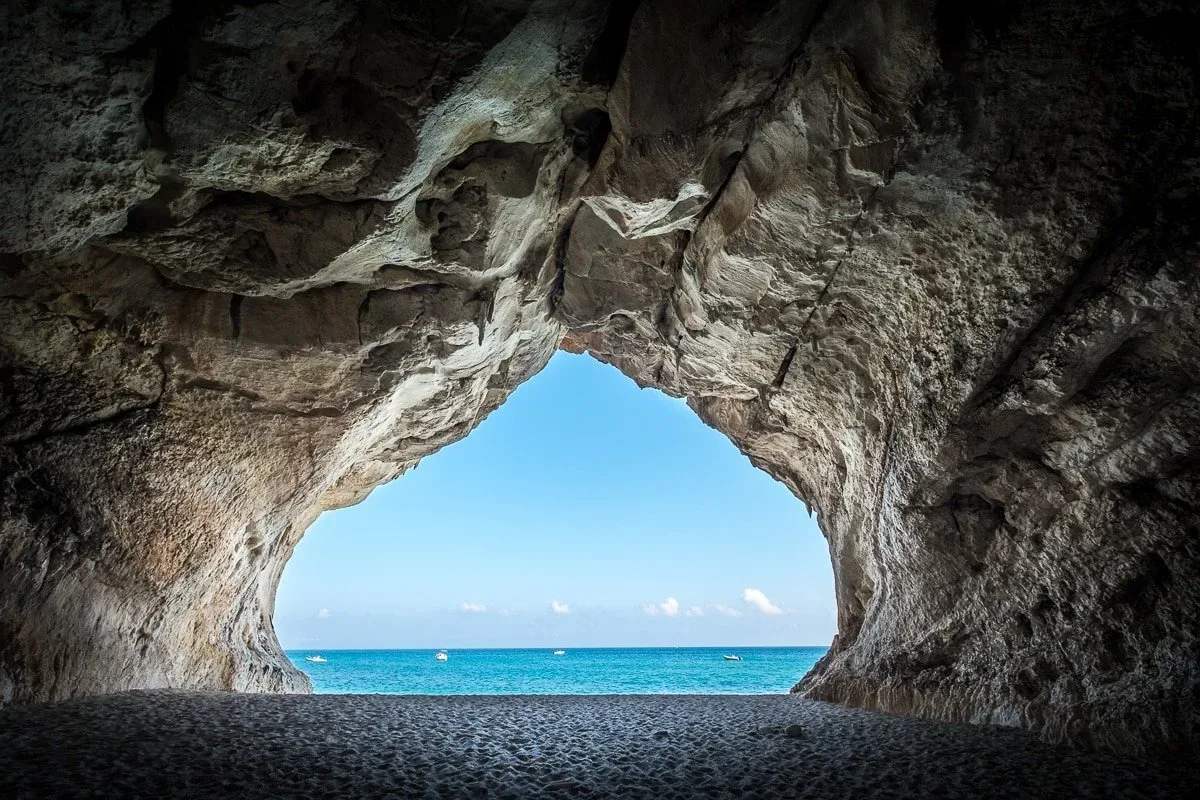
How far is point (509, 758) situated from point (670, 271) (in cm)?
718

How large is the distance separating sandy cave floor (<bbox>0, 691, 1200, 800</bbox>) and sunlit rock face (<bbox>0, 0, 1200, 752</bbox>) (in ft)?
3.68

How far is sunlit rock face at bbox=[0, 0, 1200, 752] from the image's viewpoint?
5.68m

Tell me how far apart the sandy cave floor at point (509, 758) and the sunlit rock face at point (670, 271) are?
3.68ft

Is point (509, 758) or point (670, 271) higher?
point (670, 271)

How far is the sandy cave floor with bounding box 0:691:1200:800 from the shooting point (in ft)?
14.9

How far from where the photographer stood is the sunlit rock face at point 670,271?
568 centimetres

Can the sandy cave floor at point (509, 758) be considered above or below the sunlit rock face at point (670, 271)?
below

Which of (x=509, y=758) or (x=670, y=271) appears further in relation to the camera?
(x=670, y=271)

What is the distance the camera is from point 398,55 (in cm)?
623

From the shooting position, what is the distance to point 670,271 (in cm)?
1053

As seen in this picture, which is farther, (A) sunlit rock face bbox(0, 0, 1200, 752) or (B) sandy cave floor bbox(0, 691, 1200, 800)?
(A) sunlit rock face bbox(0, 0, 1200, 752)

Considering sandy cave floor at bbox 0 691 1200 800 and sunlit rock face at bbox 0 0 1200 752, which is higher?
sunlit rock face at bbox 0 0 1200 752

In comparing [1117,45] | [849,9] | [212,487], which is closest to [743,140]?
[849,9]

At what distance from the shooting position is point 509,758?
222 inches
